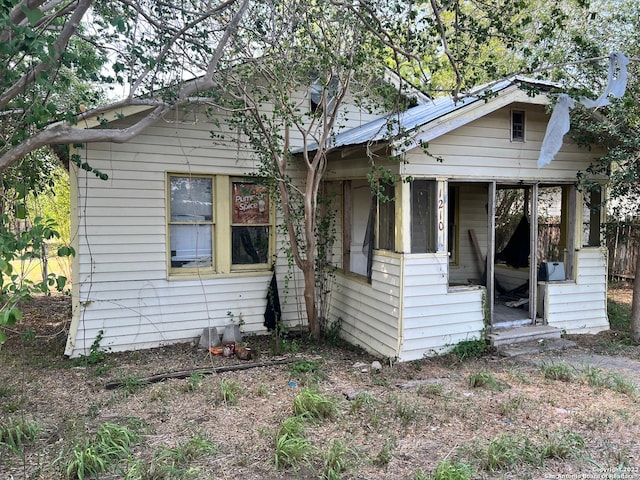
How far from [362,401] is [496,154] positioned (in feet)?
13.1

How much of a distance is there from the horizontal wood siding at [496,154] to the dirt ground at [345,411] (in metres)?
2.54

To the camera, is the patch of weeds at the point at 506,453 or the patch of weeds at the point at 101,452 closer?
the patch of weeds at the point at 101,452

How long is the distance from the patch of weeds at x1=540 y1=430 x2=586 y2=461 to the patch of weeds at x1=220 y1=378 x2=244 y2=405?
2.92 meters

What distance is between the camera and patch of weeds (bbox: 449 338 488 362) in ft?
20.6

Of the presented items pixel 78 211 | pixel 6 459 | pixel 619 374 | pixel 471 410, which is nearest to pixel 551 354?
pixel 619 374

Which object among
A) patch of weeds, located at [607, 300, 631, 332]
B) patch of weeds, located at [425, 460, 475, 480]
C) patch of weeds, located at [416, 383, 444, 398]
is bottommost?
patch of weeds, located at [416, 383, 444, 398]

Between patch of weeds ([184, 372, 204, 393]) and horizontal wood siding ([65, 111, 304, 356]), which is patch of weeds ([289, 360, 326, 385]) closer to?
patch of weeds ([184, 372, 204, 393])

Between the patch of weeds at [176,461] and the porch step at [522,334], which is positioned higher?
the porch step at [522,334]

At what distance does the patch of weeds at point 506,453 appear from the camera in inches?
139

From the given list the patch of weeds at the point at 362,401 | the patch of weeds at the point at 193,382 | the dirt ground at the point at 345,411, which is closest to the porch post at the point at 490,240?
the dirt ground at the point at 345,411

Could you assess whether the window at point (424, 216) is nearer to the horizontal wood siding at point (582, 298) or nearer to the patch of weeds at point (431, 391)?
the patch of weeds at point (431, 391)

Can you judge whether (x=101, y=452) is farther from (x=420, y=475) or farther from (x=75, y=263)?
(x=75, y=263)

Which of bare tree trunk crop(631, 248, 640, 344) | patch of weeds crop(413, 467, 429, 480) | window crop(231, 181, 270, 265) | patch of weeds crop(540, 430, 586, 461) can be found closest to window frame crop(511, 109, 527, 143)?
bare tree trunk crop(631, 248, 640, 344)

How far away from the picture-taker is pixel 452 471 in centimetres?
331
